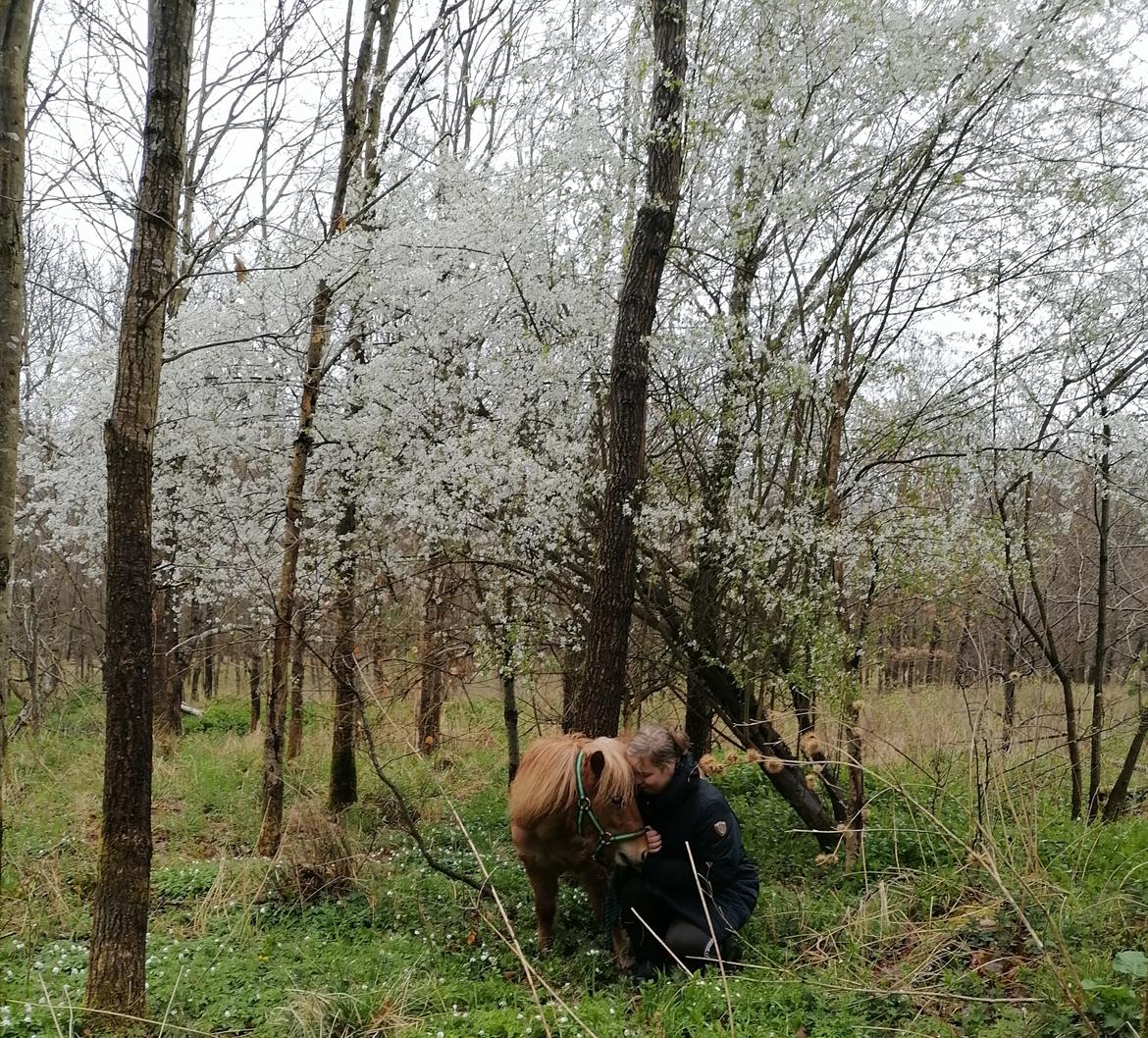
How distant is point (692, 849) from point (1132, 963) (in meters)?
1.79

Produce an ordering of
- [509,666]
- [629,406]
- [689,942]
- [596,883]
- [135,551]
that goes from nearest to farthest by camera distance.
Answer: [135,551], [689,942], [596,883], [629,406], [509,666]

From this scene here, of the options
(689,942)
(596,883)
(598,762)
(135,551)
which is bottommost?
(689,942)

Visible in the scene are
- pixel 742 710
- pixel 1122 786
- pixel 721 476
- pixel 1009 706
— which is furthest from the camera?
pixel 1009 706

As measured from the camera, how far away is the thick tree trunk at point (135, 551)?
129 inches

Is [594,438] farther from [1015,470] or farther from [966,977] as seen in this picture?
[966,977]

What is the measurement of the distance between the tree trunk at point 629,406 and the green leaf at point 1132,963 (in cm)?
257

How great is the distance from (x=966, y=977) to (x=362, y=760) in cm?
669

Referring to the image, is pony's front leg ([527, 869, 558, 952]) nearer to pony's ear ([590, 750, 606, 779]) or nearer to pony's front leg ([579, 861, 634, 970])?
pony's front leg ([579, 861, 634, 970])

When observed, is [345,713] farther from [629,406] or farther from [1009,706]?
[1009,706]

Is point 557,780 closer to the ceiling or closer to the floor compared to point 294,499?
closer to the floor

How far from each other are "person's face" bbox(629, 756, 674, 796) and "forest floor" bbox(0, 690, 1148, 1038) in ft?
2.71

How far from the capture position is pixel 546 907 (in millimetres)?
4020

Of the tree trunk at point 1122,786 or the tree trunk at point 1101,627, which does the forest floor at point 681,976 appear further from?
the tree trunk at point 1101,627

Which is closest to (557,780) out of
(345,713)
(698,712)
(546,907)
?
(546,907)
